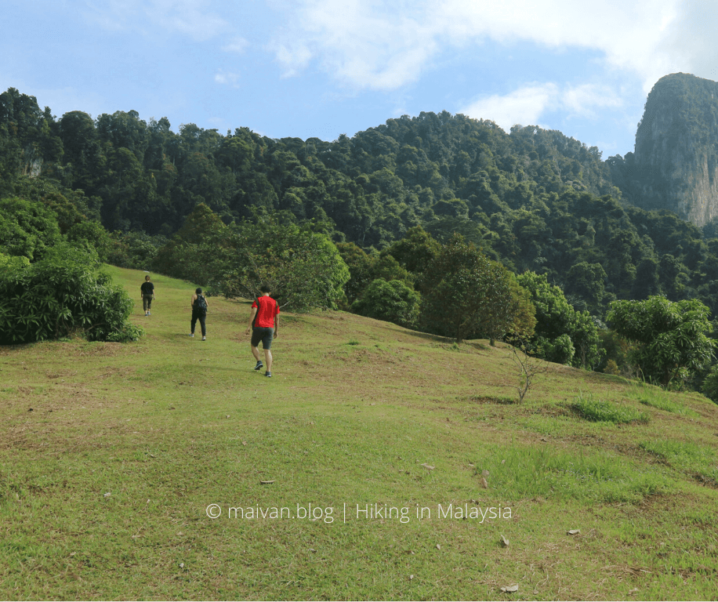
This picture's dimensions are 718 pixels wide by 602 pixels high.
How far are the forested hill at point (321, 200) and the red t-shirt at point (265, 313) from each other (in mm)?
57608

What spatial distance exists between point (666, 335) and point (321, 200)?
257 feet

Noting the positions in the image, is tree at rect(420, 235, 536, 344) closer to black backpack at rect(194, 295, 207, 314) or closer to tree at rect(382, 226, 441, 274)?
black backpack at rect(194, 295, 207, 314)

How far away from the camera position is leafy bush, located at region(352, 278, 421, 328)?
33.4 m

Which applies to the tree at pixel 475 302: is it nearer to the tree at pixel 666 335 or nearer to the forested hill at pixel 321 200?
the tree at pixel 666 335

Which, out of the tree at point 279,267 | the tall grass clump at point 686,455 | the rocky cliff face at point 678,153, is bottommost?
the tall grass clump at point 686,455

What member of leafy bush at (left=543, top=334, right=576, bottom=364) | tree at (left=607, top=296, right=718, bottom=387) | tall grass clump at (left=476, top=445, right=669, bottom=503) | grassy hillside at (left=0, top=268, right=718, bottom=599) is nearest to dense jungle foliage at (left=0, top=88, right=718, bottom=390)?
leafy bush at (left=543, top=334, right=576, bottom=364)

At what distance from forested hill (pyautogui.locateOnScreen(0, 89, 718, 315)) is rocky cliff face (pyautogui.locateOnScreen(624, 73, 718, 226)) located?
76.2 m

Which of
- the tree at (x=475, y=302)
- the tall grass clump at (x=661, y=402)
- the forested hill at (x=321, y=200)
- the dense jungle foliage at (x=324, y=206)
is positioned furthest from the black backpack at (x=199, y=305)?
the forested hill at (x=321, y=200)

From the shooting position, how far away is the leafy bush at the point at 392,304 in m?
33.4

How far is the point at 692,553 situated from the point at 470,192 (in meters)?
121

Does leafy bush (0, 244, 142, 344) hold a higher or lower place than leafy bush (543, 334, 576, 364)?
higher

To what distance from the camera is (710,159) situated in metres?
171

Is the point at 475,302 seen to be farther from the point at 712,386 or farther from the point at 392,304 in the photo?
the point at 712,386

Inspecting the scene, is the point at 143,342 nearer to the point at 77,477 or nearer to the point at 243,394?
the point at 243,394
